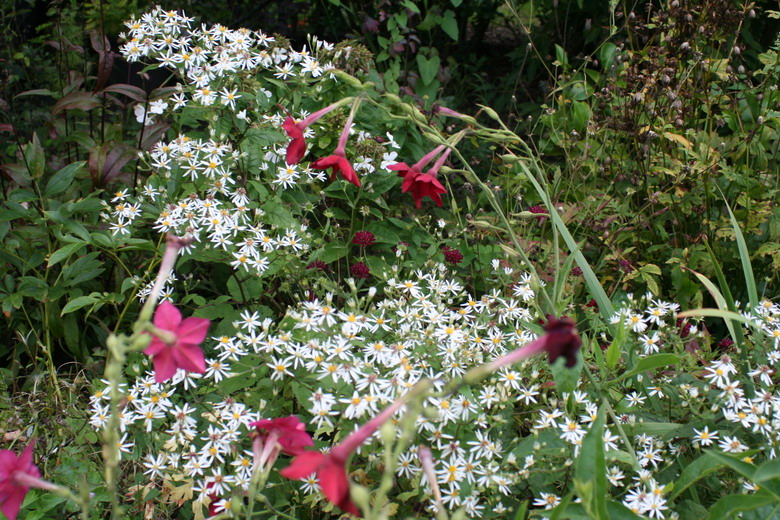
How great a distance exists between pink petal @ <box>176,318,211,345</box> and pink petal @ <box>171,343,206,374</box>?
0.03 feet

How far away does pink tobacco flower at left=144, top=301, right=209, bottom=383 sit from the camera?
1.08m

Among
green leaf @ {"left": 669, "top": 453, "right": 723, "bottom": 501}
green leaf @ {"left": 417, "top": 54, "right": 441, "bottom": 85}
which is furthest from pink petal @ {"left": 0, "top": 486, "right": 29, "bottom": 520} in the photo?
green leaf @ {"left": 417, "top": 54, "right": 441, "bottom": 85}

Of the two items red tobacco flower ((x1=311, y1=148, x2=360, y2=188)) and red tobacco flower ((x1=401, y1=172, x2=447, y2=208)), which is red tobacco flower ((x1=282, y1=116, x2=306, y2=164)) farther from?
red tobacco flower ((x1=401, y1=172, x2=447, y2=208))

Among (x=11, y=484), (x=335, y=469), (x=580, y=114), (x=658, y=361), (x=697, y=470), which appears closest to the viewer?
(x=335, y=469)

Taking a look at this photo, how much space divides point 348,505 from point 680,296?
81.1 inches

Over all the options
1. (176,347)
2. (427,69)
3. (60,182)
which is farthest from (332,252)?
(427,69)

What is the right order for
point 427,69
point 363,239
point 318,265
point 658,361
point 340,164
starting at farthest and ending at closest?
point 427,69 < point 363,239 < point 318,265 < point 340,164 < point 658,361

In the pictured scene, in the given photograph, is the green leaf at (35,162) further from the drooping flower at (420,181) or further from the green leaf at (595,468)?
the green leaf at (595,468)

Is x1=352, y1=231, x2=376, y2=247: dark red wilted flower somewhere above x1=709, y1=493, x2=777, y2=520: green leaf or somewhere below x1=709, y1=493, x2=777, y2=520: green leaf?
below

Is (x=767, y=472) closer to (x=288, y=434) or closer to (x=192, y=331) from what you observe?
(x=288, y=434)

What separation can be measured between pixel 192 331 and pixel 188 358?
0.04m

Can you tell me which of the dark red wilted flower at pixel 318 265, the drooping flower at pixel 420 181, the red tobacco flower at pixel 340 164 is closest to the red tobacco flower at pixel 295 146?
the red tobacco flower at pixel 340 164

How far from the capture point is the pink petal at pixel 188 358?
1.09 metres

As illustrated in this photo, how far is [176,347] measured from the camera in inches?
42.7
